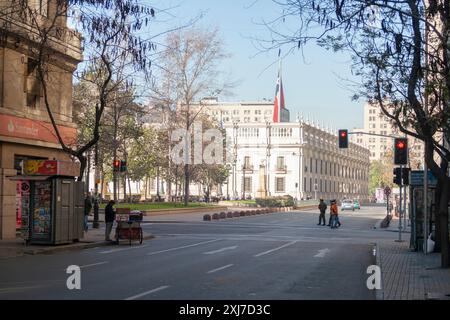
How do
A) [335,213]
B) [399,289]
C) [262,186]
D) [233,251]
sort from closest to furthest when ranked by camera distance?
[399,289] → [233,251] → [335,213] → [262,186]

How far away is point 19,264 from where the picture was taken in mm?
17625

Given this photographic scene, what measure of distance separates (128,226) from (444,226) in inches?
518

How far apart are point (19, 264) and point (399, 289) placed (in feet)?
34.1

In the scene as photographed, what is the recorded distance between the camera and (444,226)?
16094 mm

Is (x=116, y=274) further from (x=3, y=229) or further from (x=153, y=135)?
(x=153, y=135)

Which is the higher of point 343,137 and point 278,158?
point 278,158

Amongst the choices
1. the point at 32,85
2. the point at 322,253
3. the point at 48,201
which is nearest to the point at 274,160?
the point at 32,85

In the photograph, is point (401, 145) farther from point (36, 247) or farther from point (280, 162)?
point (280, 162)

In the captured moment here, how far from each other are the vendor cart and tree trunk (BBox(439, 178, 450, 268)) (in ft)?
41.8

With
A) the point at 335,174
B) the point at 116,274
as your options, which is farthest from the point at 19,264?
the point at 335,174

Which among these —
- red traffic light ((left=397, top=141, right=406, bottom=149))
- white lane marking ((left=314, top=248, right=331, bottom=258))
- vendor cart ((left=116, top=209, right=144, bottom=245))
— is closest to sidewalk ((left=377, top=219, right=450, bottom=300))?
white lane marking ((left=314, top=248, right=331, bottom=258))

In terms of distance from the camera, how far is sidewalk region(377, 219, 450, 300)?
11930mm

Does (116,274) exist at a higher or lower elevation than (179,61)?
lower

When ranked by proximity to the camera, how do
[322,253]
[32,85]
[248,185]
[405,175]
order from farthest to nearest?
[248,185], [32,85], [405,175], [322,253]
